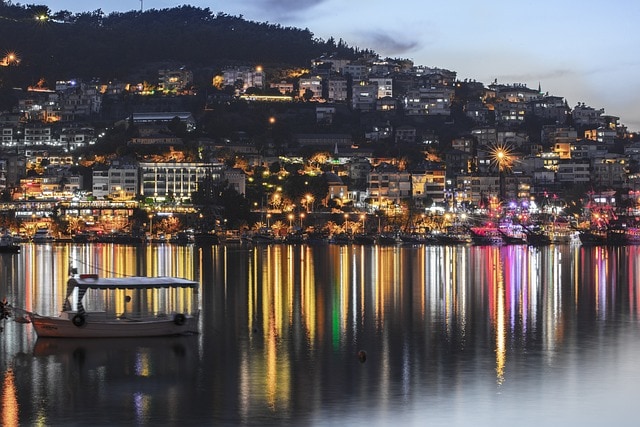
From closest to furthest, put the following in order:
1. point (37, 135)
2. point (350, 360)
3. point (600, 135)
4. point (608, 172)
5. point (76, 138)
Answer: point (350, 360) → point (608, 172) → point (76, 138) → point (37, 135) → point (600, 135)

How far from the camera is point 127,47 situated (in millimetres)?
132375

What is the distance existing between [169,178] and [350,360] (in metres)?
71.3

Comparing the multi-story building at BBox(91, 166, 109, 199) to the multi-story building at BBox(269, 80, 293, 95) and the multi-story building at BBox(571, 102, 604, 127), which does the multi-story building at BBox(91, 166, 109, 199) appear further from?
the multi-story building at BBox(571, 102, 604, 127)

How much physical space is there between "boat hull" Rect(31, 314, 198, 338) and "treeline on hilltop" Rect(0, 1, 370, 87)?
98.0 meters

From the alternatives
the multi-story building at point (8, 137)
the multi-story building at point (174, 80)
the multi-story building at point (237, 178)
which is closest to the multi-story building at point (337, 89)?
the multi-story building at point (174, 80)

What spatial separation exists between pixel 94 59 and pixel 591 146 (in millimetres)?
54751

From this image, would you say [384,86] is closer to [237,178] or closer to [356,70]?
[356,70]

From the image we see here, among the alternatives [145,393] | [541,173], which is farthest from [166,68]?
[145,393]

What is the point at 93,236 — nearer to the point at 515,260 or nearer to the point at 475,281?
the point at 515,260

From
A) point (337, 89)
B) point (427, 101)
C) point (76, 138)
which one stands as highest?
A: point (337, 89)

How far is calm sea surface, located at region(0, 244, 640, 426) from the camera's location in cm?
1662

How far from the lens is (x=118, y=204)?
286ft

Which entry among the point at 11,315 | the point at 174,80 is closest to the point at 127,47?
the point at 174,80


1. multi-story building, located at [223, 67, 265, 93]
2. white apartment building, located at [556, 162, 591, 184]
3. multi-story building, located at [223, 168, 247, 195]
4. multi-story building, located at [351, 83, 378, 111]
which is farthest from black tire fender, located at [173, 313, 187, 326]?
multi-story building, located at [223, 67, 265, 93]
